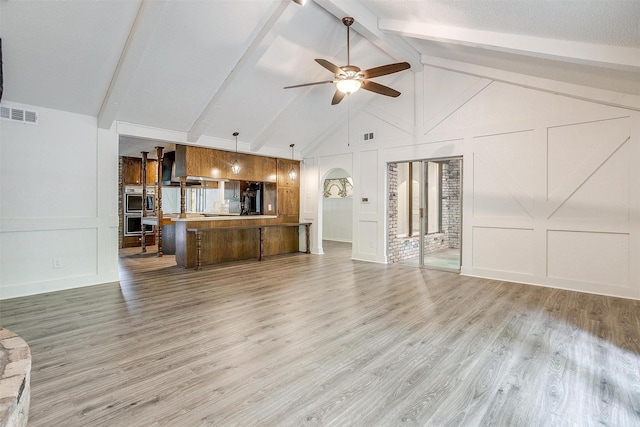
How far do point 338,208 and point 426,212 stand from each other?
4.69 m

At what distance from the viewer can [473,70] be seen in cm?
536

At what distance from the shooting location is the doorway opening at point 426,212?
6.82 m

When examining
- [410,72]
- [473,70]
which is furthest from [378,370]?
[410,72]

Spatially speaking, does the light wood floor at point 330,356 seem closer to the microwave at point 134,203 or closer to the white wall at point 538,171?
the white wall at point 538,171

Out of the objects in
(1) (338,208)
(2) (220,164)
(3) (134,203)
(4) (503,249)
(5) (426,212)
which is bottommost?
(4) (503,249)

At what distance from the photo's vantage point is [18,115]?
4.30 metres

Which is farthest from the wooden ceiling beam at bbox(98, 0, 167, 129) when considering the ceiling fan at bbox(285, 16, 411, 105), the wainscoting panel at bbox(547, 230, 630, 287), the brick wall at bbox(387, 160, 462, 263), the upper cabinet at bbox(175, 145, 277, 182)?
the wainscoting panel at bbox(547, 230, 630, 287)

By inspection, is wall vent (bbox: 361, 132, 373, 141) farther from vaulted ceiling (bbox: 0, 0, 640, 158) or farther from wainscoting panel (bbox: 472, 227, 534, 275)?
wainscoting panel (bbox: 472, 227, 534, 275)

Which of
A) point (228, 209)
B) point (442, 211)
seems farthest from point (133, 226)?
point (442, 211)

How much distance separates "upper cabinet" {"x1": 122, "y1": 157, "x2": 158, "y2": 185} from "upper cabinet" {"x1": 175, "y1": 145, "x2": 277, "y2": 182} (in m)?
3.39

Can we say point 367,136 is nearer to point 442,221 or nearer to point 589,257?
point 442,221

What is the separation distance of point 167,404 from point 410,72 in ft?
20.8

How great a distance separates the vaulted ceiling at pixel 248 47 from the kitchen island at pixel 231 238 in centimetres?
194

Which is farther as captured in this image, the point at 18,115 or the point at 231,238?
the point at 231,238
